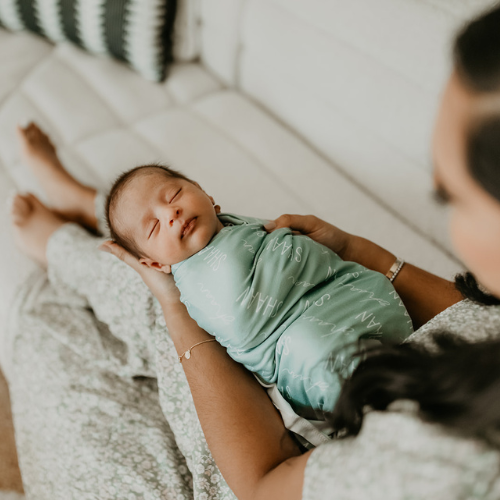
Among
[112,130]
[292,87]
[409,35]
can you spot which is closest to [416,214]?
[409,35]

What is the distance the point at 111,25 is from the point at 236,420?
1.43m

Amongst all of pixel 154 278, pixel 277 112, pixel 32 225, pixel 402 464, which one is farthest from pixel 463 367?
pixel 277 112

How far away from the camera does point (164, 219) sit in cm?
88

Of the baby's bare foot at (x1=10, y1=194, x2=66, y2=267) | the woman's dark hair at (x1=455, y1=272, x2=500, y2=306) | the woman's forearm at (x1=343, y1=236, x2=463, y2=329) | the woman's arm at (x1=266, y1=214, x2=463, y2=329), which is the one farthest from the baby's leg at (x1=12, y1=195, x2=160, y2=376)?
the woman's dark hair at (x1=455, y1=272, x2=500, y2=306)

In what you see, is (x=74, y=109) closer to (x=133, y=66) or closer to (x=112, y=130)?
(x=112, y=130)

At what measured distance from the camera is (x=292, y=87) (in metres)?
1.45

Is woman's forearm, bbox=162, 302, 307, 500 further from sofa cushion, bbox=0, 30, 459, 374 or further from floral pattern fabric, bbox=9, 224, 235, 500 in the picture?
sofa cushion, bbox=0, 30, 459, 374

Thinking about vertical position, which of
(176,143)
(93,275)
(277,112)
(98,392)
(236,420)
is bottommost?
(98,392)

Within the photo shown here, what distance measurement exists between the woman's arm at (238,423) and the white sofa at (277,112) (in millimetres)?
527

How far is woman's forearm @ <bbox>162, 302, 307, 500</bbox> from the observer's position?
66 cm

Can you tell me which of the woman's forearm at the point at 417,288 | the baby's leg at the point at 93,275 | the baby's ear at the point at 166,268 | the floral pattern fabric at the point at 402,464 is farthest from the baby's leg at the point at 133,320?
the woman's forearm at the point at 417,288

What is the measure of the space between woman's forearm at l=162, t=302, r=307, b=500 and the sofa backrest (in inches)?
28.5

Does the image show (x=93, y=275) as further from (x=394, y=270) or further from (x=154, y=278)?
(x=394, y=270)

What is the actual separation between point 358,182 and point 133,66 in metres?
0.96
